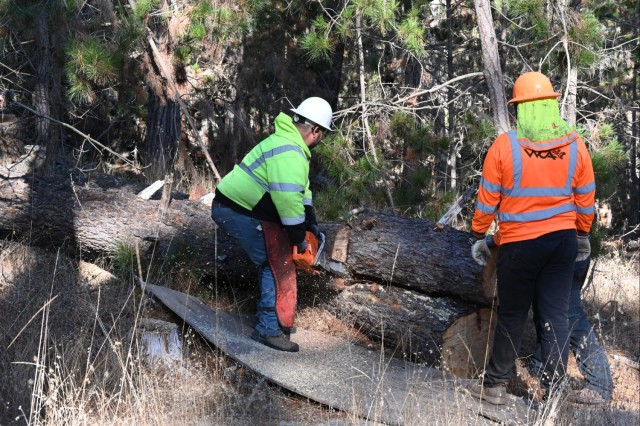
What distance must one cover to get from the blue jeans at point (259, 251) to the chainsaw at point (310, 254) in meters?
0.24

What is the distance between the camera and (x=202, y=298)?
6.85m

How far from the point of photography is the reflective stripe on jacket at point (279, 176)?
18.1 ft

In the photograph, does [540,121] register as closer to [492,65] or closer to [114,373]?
[492,65]

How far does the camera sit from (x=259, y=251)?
5.89m

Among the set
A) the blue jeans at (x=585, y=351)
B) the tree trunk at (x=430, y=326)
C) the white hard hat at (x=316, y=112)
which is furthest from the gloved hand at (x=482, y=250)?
the white hard hat at (x=316, y=112)

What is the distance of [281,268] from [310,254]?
255 mm

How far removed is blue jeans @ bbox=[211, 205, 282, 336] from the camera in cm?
585

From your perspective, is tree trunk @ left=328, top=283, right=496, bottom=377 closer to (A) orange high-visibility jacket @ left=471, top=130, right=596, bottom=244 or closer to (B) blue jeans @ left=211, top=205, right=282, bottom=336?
(B) blue jeans @ left=211, top=205, right=282, bottom=336

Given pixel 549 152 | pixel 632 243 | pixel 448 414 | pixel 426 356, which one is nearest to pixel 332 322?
pixel 426 356

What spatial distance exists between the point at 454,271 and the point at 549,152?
1435 millimetres

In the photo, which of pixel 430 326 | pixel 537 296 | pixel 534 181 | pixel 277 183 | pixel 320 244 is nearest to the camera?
pixel 534 181

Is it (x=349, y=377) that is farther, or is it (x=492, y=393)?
(x=349, y=377)

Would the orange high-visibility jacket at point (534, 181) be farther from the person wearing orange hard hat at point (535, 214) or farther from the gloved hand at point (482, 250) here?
the gloved hand at point (482, 250)

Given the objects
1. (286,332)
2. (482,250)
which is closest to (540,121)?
(482,250)
